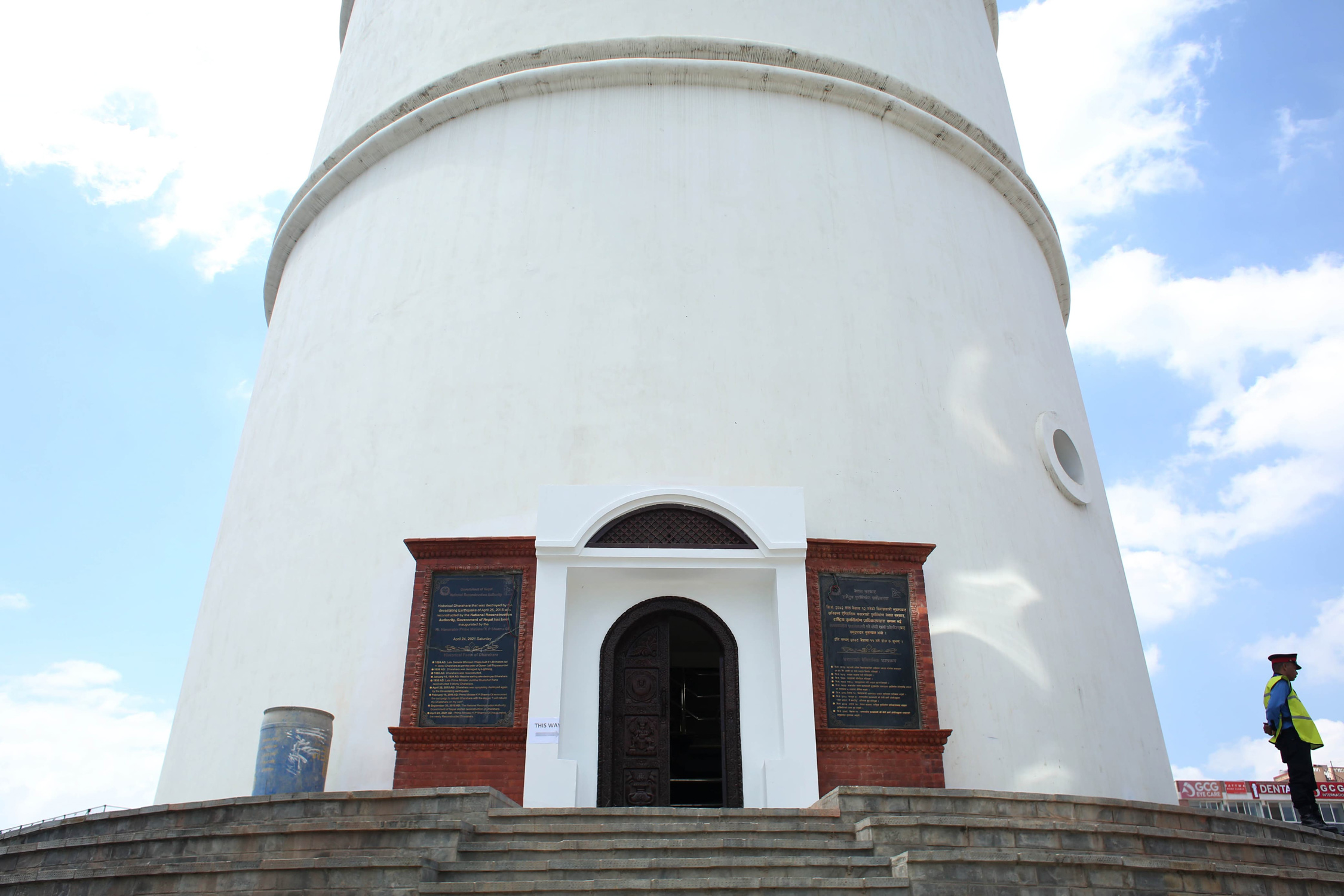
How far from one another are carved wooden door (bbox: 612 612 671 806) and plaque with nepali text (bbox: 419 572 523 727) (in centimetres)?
101

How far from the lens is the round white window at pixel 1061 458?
1162 cm

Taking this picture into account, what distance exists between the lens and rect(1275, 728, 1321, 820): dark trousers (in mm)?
8125

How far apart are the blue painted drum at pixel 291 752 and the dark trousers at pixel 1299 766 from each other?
7625 millimetres

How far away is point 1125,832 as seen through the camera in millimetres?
6477

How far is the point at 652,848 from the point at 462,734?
308 cm

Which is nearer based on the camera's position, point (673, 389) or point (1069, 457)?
point (673, 389)

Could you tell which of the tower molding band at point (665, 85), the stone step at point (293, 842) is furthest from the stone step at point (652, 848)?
the tower molding band at point (665, 85)

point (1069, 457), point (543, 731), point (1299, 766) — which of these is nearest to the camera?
point (1299, 766)

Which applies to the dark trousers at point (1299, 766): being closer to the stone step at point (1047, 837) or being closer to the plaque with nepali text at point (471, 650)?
the stone step at point (1047, 837)

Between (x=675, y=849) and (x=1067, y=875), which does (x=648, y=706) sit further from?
(x=1067, y=875)

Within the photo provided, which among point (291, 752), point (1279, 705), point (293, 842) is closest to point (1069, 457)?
point (1279, 705)

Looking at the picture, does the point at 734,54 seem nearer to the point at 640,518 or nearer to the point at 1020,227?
the point at 1020,227

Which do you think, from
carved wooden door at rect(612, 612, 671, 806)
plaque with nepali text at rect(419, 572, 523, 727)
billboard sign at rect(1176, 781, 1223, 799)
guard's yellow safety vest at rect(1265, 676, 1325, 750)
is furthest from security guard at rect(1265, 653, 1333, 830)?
billboard sign at rect(1176, 781, 1223, 799)

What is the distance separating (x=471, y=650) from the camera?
904 centimetres
